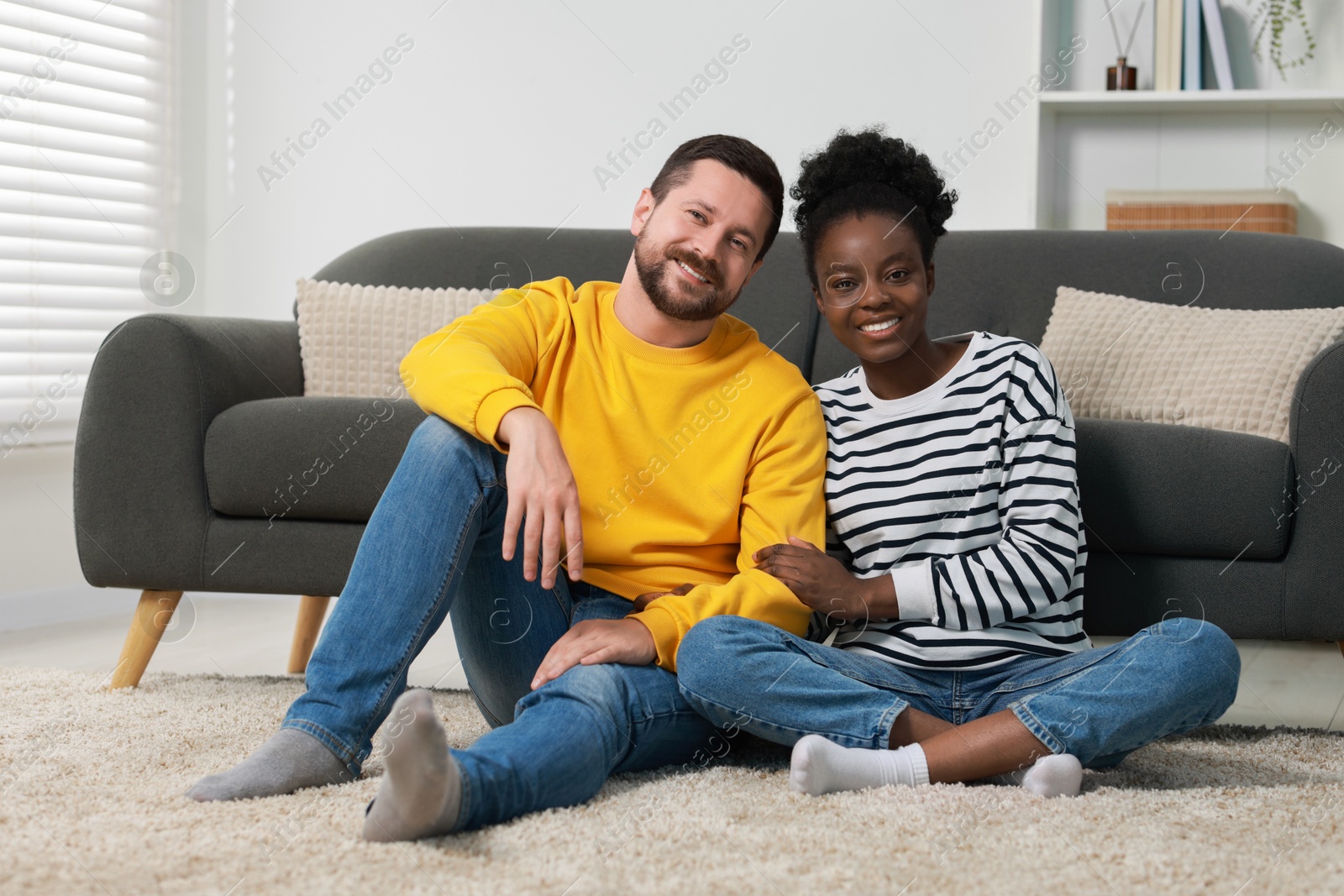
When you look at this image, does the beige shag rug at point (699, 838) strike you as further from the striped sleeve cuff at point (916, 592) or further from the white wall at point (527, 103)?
the white wall at point (527, 103)

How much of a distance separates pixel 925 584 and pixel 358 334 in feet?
3.96

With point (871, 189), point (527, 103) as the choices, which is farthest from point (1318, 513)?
point (527, 103)

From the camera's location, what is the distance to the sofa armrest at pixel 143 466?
5.23ft

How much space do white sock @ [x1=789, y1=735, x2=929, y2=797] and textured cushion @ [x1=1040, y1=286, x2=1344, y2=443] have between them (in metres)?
0.84

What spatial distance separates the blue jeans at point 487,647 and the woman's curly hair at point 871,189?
49 cm

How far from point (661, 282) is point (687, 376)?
0.10m

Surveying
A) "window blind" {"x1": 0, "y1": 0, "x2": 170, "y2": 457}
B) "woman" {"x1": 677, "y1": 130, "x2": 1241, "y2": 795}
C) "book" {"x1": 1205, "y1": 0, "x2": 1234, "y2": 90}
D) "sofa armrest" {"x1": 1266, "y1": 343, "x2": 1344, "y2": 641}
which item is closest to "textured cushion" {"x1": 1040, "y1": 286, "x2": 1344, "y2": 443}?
"sofa armrest" {"x1": 1266, "y1": 343, "x2": 1344, "y2": 641}

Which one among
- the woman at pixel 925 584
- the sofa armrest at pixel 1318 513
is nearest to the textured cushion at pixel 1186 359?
the sofa armrest at pixel 1318 513

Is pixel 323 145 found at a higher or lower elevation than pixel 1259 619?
higher

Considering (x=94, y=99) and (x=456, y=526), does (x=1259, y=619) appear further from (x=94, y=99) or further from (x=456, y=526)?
(x=94, y=99)

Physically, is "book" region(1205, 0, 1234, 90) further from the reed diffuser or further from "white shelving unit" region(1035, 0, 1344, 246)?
the reed diffuser

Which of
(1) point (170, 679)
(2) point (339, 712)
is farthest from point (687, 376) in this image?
(1) point (170, 679)

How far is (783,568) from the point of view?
3.66 feet

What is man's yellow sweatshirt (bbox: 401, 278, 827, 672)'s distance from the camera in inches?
45.7
